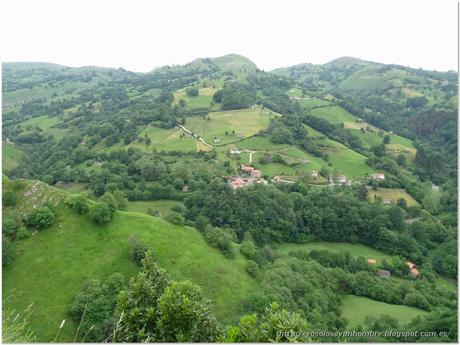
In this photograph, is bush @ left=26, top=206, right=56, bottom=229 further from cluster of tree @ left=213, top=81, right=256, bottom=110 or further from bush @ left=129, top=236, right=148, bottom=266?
cluster of tree @ left=213, top=81, right=256, bottom=110

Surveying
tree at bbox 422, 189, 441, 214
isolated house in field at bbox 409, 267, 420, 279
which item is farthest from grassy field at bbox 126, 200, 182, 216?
tree at bbox 422, 189, 441, 214

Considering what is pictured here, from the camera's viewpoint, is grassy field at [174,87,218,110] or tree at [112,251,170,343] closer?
tree at [112,251,170,343]

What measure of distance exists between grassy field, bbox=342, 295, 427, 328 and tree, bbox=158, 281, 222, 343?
30843 millimetres

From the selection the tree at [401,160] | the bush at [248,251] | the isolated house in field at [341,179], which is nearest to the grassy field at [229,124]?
the isolated house in field at [341,179]

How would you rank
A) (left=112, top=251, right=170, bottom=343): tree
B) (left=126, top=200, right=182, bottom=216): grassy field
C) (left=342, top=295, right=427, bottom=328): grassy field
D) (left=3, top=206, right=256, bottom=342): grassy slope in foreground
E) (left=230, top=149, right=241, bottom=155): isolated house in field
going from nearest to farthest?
(left=112, top=251, right=170, bottom=343): tree
(left=3, top=206, right=256, bottom=342): grassy slope in foreground
(left=342, top=295, right=427, bottom=328): grassy field
(left=126, top=200, right=182, bottom=216): grassy field
(left=230, top=149, right=241, bottom=155): isolated house in field

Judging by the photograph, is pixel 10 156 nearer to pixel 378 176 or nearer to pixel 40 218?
pixel 40 218

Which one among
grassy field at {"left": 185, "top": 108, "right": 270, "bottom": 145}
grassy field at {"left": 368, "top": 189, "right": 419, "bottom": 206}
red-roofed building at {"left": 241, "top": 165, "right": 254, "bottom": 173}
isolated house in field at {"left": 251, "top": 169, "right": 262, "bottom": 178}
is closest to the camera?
grassy field at {"left": 368, "top": 189, "right": 419, "bottom": 206}

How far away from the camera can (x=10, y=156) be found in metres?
A: 102

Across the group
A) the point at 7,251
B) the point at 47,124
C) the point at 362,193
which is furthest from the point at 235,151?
the point at 47,124

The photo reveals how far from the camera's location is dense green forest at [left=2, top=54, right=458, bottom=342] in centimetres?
2545

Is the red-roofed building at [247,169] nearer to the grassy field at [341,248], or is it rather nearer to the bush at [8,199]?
the grassy field at [341,248]

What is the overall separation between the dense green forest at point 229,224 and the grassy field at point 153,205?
0.41m

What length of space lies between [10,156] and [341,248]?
101107mm

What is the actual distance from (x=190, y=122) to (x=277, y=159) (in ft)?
120
